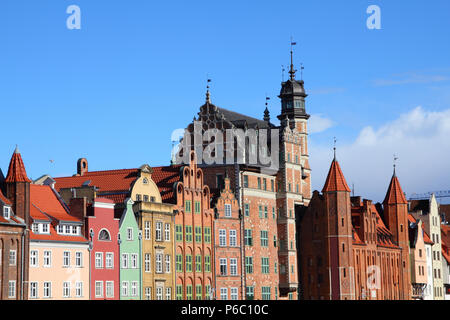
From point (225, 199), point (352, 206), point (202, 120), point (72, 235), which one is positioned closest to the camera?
point (72, 235)

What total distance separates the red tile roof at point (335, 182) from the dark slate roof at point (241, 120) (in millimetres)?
10477

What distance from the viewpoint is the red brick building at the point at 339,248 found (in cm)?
12144

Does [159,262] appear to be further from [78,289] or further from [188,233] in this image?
[78,289]

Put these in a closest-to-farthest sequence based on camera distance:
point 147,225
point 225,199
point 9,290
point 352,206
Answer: point 9,290 → point 147,225 → point 225,199 → point 352,206

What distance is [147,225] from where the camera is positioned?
312 feet

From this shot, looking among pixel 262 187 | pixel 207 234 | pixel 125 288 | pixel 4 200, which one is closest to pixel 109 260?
pixel 125 288

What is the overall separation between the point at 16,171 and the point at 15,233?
591 centimetres

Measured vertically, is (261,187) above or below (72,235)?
above

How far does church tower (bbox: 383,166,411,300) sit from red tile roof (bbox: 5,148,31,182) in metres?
77.2

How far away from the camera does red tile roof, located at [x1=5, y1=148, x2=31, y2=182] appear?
3248 inches

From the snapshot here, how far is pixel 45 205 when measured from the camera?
8788 centimetres
